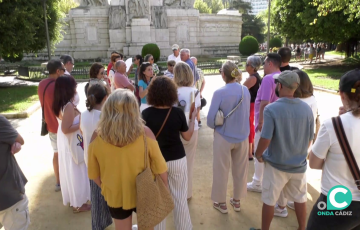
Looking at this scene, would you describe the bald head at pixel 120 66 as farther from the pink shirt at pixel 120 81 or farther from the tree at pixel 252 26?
the tree at pixel 252 26

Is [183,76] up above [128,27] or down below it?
below

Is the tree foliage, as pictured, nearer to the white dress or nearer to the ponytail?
the ponytail

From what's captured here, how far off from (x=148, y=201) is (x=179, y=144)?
848mm

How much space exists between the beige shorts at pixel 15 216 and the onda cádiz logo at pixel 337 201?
290cm

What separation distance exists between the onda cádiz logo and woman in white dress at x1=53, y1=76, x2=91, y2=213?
293 cm

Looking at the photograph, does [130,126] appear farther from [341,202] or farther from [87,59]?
[87,59]

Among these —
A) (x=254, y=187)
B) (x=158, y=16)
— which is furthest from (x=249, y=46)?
(x=254, y=187)

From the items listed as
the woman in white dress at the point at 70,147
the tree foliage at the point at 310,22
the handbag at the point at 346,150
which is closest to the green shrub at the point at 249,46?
the tree foliage at the point at 310,22

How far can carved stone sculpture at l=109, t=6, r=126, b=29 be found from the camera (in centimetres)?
2969

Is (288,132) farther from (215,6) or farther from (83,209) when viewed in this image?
(215,6)

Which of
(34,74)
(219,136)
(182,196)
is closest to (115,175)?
(182,196)

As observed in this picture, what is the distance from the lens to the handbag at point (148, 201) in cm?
241

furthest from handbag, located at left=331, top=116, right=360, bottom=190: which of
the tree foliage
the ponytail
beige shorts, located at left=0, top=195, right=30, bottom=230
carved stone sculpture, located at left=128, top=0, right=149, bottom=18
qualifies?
carved stone sculpture, located at left=128, top=0, right=149, bottom=18

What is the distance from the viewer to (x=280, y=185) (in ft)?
10.2
